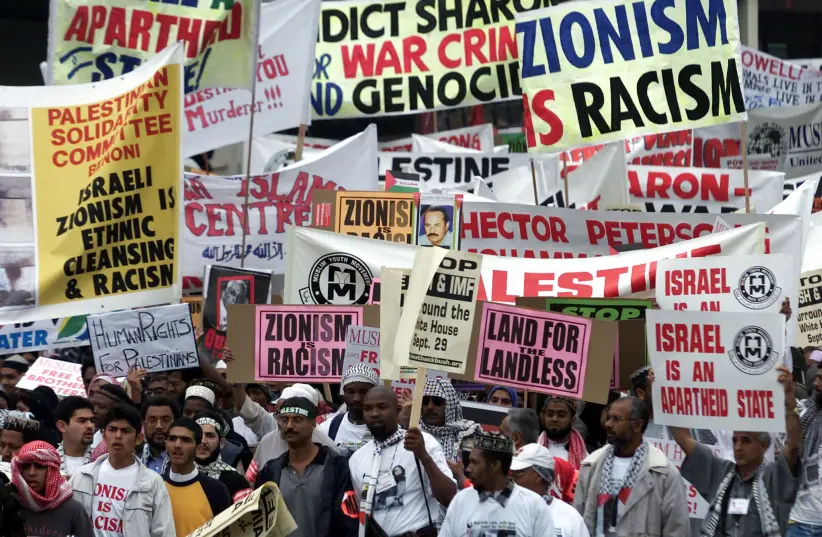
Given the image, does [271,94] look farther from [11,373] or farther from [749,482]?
[749,482]

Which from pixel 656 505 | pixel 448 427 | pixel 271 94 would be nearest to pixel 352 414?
pixel 448 427

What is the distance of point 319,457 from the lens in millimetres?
8305

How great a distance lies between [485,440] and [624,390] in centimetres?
370

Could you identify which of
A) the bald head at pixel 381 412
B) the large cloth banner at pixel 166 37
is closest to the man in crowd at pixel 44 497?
the bald head at pixel 381 412

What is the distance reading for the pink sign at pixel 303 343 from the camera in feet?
34.6

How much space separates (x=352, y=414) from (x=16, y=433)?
1.83 metres

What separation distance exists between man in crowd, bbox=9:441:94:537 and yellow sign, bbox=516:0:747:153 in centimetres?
632

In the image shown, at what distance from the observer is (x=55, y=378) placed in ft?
37.6

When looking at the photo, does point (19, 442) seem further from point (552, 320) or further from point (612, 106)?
point (612, 106)

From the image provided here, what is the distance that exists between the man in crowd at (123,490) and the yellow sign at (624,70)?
19.0ft

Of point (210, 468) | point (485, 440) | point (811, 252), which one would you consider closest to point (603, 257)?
point (811, 252)

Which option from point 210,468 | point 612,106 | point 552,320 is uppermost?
point 612,106

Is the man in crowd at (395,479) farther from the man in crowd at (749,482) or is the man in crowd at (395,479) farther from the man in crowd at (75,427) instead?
the man in crowd at (75,427)

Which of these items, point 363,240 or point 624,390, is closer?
point 624,390
